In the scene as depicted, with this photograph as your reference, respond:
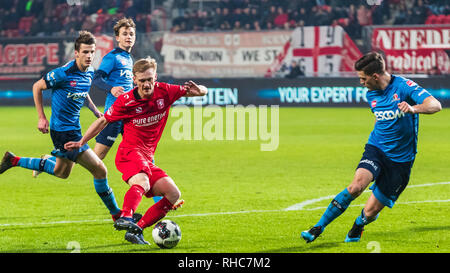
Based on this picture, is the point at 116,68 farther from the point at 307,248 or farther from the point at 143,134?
the point at 307,248

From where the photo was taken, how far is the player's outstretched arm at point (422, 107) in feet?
21.0

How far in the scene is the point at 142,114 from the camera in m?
7.13

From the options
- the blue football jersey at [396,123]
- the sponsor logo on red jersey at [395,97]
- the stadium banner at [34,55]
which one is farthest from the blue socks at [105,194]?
the stadium banner at [34,55]

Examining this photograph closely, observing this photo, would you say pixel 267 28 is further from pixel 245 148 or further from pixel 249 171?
pixel 249 171

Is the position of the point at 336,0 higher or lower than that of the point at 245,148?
higher

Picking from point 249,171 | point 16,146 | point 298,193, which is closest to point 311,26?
point 16,146

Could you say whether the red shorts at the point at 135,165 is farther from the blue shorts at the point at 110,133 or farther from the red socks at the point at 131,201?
the blue shorts at the point at 110,133

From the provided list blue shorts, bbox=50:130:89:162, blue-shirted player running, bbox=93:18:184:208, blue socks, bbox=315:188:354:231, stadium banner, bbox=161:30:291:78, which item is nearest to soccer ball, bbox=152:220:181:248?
blue socks, bbox=315:188:354:231

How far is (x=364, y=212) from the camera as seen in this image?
23.2ft

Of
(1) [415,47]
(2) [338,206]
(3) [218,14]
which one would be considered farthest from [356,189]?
(3) [218,14]

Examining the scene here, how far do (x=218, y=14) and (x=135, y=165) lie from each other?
2342 cm

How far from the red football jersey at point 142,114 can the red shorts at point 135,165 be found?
0.08 metres

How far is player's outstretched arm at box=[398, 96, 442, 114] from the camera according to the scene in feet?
21.0

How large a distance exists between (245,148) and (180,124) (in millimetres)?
5880
